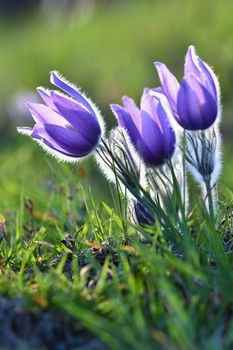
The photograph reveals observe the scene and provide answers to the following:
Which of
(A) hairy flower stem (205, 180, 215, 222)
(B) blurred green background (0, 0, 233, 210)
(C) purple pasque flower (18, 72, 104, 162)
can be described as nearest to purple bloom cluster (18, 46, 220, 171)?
(C) purple pasque flower (18, 72, 104, 162)

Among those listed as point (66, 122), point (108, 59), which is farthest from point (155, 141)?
point (108, 59)

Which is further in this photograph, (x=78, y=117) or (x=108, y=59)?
(x=108, y=59)

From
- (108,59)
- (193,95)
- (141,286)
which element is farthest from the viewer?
(108,59)

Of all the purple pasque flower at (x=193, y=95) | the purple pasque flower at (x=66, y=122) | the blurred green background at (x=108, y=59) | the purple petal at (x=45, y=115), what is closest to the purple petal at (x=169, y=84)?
the purple pasque flower at (x=193, y=95)

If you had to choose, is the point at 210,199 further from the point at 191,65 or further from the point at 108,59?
the point at 108,59

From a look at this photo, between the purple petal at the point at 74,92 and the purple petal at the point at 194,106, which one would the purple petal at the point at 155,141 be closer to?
the purple petal at the point at 194,106

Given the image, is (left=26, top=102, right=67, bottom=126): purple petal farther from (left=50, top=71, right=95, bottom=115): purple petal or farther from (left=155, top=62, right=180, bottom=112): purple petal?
(left=155, top=62, right=180, bottom=112): purple petal

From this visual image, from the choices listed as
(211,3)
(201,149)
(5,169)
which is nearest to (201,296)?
(201,149)
